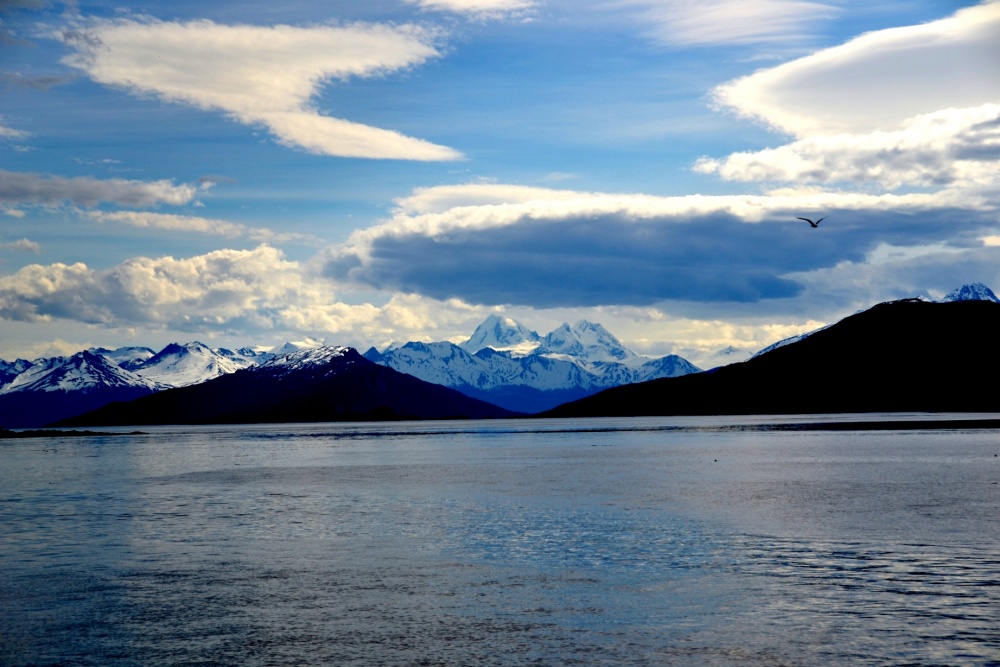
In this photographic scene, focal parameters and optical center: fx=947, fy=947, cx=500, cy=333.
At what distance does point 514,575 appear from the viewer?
132ft

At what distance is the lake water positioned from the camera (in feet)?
94.6

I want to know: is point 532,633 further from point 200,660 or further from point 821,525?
point 821,525

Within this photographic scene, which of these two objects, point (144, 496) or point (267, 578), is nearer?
point (267, 578)

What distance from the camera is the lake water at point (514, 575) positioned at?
94.6 feet

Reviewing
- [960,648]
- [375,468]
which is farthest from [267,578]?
[375,468]

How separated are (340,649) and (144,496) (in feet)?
194

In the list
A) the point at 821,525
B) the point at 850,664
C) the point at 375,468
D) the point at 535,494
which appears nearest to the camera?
the point at 850,664

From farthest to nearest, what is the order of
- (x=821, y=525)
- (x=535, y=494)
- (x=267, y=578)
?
(x=535, y=494)
(x=821, y=525)
(x=267, y=578)

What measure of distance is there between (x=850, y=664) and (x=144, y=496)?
68984 mm

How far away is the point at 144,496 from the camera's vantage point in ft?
269

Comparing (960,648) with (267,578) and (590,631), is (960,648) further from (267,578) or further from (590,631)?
(267,578)

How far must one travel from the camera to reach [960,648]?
2733 cm

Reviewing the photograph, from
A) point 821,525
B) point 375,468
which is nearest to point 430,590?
point 821,525

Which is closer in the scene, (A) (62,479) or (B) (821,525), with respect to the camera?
(B) (821,525)
